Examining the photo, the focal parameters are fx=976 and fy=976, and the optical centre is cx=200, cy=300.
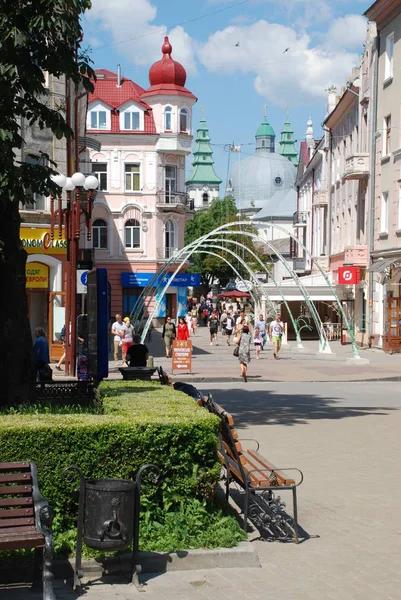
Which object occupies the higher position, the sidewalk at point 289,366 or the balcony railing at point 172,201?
the balcony railing at point 172,201

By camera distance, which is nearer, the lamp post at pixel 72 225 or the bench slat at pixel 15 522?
the bench slat at pixel 15 522

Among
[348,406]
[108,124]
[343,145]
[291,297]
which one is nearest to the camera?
[348,406]

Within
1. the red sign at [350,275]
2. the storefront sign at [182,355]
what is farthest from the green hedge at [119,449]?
the red sign at [350,275]

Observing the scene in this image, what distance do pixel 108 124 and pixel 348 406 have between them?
43.1 metres

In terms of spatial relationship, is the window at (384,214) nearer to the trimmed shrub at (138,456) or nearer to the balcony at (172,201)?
the balcony at (172,201)

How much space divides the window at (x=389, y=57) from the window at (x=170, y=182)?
70.7ft

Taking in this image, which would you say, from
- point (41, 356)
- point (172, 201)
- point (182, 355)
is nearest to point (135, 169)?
point (172, 201)

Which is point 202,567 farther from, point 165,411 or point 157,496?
point 165,411

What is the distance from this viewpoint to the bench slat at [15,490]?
7078 mm

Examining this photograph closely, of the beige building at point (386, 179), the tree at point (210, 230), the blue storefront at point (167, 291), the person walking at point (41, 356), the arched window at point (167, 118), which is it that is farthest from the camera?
the tree at point (210, 230)

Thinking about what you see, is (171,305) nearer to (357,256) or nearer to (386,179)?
(357,256)

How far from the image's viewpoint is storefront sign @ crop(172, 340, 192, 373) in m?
28.8

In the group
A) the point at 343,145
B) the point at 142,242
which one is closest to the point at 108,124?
the point at 142,242

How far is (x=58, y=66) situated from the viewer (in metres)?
11.5
